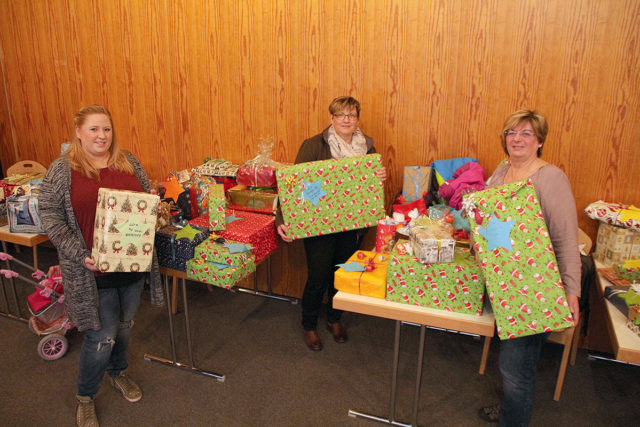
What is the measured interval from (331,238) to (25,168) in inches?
116

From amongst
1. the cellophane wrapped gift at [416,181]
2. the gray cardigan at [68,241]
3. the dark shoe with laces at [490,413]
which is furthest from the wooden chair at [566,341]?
the gray cardigan at [68,241]

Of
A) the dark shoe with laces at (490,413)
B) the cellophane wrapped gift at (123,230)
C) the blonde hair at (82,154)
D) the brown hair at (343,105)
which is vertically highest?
the brown hair at (343,105)

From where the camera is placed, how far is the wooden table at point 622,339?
5.29ft

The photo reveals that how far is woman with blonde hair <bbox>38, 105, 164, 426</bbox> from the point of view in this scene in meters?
1.93

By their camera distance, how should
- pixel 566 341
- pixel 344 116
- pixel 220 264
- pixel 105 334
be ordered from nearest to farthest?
1. pixel 105 334
2. pixel 566 341
3. pixel 220 264
4. pixel 344 116

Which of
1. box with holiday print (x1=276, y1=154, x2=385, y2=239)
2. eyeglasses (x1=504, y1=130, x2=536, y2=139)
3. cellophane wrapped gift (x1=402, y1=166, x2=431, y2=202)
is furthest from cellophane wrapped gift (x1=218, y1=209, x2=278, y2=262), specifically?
eyeglasses (x1=504, y1=130, x2=536, y2=139)

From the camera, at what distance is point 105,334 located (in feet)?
6.89

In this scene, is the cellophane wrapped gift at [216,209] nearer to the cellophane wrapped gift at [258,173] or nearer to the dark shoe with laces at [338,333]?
the cellophane wrapped gift at [258,173]

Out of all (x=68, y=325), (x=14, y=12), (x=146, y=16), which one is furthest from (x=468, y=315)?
(x=14, y=12)

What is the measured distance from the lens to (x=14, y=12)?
3.95 m

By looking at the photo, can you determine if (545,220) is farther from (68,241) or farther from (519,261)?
(68,241)

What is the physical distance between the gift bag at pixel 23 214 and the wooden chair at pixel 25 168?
1176mm

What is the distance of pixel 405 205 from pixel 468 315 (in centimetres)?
94

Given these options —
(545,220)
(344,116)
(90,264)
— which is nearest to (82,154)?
(90,264)
